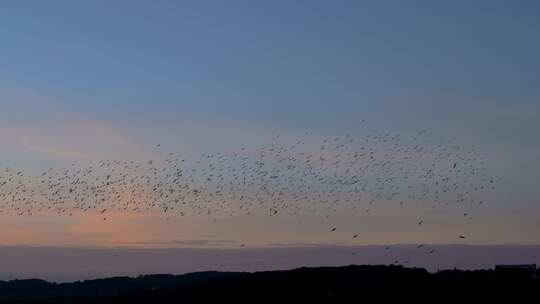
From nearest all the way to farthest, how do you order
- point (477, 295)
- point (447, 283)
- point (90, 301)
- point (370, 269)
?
point (477, 295) → point (447, 283) → point (370, 269) → point (90, 301)

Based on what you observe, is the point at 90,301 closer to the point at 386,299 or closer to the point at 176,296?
the point at 176,296

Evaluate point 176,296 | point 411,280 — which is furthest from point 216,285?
point 411,280

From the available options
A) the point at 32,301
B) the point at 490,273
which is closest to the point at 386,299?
the point at 490,273

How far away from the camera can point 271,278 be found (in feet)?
515

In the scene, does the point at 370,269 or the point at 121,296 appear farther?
the point at 121,296

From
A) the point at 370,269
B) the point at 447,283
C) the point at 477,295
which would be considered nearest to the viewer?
the point at 477,295

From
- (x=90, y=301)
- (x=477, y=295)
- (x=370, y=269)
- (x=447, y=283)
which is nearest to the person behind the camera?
(x=477, y=295)

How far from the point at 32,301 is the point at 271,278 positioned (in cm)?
4920

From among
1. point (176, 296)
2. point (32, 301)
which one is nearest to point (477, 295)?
point (176, 296)

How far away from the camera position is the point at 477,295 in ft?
442

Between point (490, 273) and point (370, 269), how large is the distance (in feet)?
61.3

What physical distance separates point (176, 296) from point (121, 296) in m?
13.7

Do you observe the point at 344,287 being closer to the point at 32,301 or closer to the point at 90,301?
the point at 90,301

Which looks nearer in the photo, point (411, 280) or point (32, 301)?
point (411, 280)
